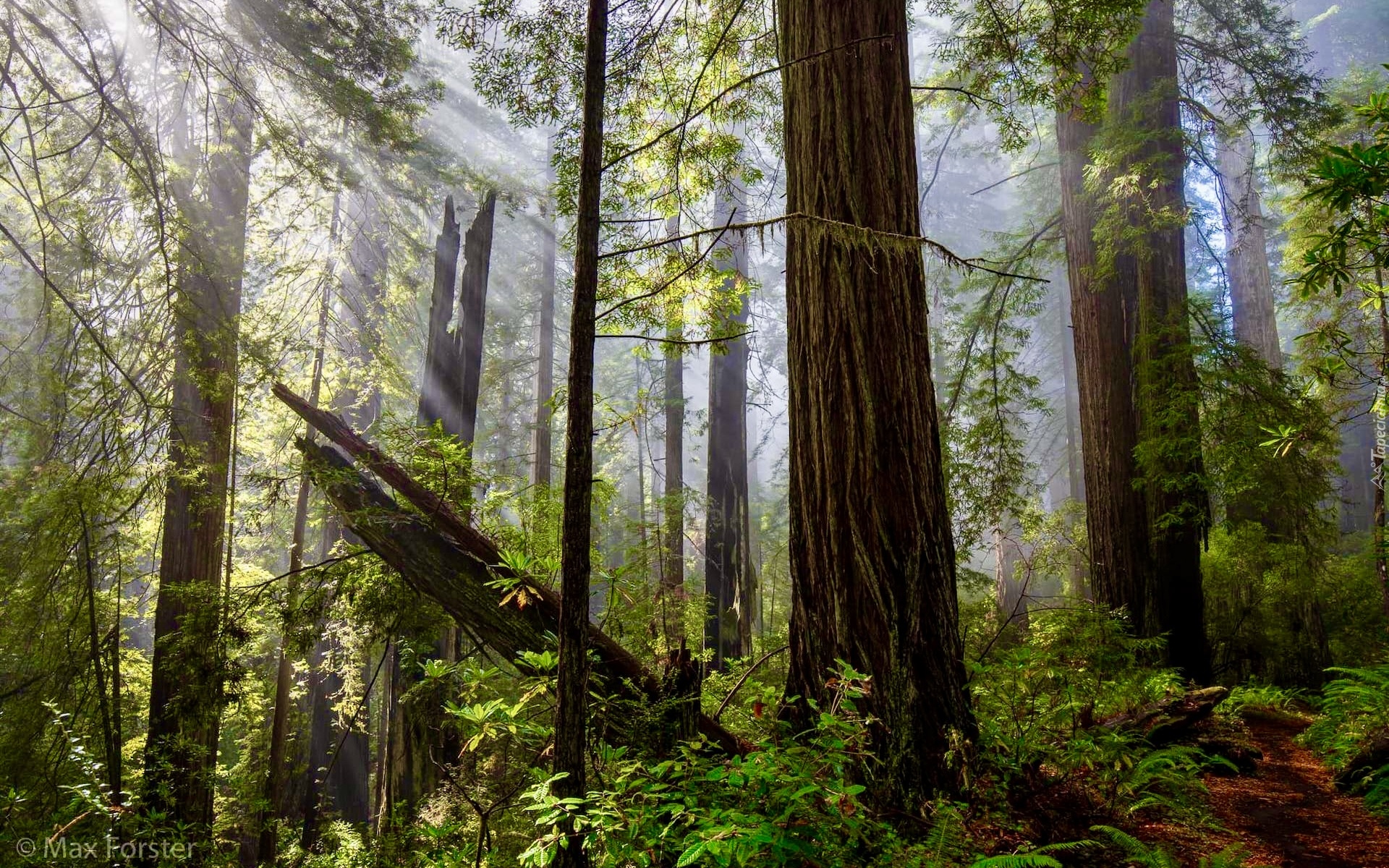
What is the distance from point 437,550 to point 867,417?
301 cm

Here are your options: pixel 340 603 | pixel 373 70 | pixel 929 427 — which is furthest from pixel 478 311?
pixel 929 427

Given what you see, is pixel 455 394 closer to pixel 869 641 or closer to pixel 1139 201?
pixel 869 641

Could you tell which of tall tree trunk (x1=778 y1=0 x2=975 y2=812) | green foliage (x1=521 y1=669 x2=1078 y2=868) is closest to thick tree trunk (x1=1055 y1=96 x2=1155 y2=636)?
tall tree trunk (x1=778 y1=0 x2=975 y2=812)

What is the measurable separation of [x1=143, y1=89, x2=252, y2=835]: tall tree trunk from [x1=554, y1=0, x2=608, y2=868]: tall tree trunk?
12.6ft

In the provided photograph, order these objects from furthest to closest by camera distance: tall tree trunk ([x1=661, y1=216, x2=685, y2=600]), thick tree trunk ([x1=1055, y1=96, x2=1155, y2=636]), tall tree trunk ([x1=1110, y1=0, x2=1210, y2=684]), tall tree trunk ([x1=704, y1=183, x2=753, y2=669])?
tall tree trunk ([x1=704, y1=183, x2=753, y2=669]) → tall tree trunk ([x1=661, y1=216, x2=685, y2=600]) → thick tree trunk ([x1=1055, y1=96, x2=1155, y2=636]) → tall tree trunk ([x1=1110, y1=0, x2=1210, y2=684])

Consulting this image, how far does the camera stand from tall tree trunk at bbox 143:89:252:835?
16.7 ft

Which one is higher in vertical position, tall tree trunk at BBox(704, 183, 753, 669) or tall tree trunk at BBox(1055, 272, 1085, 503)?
tall tree trunk at BBox(1055, 272, 1085, 503)

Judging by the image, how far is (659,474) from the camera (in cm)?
678

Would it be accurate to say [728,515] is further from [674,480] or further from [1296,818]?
[1296,818]

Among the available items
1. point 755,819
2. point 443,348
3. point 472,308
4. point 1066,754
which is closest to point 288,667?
→ point 443,348

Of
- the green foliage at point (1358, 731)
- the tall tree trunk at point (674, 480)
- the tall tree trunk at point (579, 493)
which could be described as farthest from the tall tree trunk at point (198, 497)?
the green foliage at point (1358, 731)

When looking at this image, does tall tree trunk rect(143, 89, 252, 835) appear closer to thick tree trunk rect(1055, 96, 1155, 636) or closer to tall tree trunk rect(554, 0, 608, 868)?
tall tree trunk rect(554, 0, 608, 868)

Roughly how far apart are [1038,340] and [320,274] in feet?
102

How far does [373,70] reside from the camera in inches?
265
